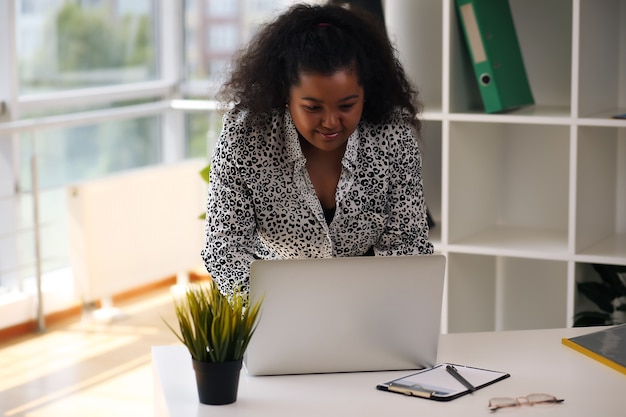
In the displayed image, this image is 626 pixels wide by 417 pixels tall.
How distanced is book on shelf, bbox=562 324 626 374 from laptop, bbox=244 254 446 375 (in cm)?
32

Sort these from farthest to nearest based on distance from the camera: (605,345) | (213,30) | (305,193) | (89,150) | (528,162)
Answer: (213,30)
(89,150)
(528,162)
(305,193)
(605,345)

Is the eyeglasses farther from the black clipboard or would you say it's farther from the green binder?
the green binder

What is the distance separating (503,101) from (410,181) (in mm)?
842

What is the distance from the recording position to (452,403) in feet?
5.39

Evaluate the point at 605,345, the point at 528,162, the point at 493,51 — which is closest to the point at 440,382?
the point at 605,345

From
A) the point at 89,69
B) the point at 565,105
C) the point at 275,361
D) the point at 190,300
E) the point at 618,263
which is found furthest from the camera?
the point at 89,69

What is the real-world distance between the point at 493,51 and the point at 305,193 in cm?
106

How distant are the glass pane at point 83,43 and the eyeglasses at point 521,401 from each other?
3.37 metres

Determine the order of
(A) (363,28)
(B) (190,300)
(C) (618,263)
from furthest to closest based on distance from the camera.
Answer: (C) (618,263)
(A) (363,28)
(B) (190,300)

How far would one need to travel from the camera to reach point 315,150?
222cm

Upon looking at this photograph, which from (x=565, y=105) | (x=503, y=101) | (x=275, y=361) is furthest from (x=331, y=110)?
(x=565, y=105)

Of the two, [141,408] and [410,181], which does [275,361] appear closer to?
[410,181]

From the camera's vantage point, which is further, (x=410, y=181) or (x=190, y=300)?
(x=410, y=181)

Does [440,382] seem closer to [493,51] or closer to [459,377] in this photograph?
[459,377]
